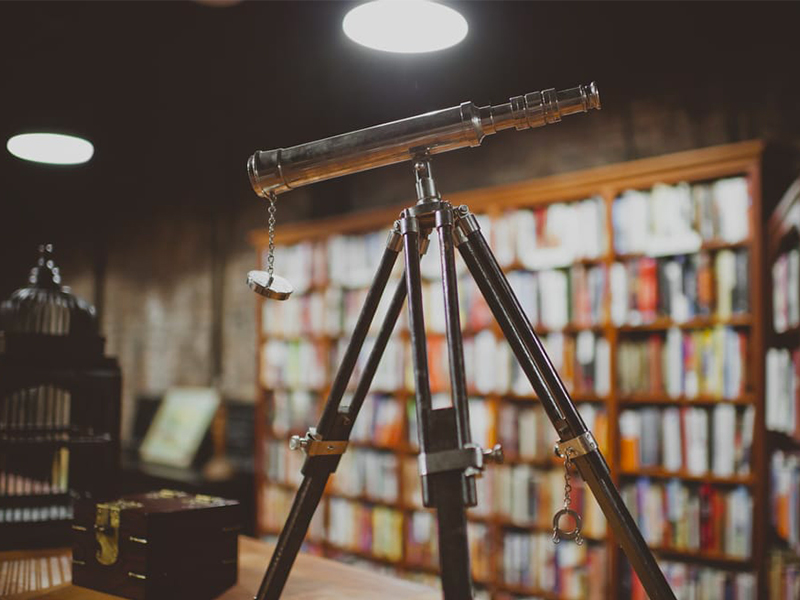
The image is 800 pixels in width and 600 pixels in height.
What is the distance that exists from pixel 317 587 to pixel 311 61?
293 cm

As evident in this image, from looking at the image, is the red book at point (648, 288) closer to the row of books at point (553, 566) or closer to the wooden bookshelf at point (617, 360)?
the wooden bookshelf at point (617, 360)

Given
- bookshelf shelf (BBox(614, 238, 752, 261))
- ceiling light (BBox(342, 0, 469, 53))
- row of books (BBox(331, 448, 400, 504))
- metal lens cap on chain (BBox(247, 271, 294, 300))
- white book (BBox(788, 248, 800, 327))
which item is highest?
ceiling light (BBox(342, 0, 469, 53))

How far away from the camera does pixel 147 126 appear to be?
185 inches

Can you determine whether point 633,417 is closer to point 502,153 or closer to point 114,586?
point 502,153

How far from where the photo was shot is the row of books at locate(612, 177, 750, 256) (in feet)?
10.3

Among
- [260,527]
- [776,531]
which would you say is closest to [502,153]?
[776,531]

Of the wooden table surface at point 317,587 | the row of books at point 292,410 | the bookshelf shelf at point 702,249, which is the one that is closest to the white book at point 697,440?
the bookshelf shelf at point 702,249

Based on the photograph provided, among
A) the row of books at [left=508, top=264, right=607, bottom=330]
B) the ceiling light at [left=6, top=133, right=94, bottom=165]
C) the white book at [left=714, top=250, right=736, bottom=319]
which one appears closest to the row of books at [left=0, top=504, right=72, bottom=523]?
the ceiling light at [left=6, top=133, right=94, bottom=165]

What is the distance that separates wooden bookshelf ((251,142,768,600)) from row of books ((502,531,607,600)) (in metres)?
0.01

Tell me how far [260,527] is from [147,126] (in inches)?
109

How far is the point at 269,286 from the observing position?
48.4 inches

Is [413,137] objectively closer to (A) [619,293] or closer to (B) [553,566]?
(A) [619,293]

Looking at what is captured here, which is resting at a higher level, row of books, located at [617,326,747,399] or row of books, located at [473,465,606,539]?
row of books, located at [617,326,747,399]

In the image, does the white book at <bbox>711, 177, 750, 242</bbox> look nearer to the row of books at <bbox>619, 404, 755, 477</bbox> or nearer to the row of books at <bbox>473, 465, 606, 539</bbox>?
the row of books at <bbox>619, 404, 755, 477</bbox>
